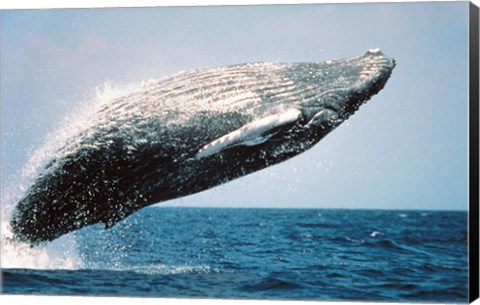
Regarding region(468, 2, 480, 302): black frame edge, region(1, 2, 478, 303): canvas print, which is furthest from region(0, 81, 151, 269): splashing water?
region(468, 2, 480, 302): black frame edge

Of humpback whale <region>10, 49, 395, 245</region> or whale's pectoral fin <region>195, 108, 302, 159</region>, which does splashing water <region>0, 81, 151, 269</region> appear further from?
whale's pectoral fin <region>195, 108, 302, 159</region>

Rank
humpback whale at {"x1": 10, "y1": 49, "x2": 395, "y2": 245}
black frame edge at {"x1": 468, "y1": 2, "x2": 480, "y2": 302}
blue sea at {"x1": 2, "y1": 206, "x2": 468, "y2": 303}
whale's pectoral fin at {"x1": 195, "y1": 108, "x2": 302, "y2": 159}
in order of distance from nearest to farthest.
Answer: whale's pectoral fin at {"x1": 195, "y1": 108, "x2": 302, "y2": 159} < humpback whale at {"x1": 10, "y1": 49, "x2": 395, "y2": 245} < black frame edge at {"x1": 468, "y1": 2, "x2": 480, "y2": 302} < blue sea at {"x1": 2, "y1": 206, "x2": 468, "y2": 303}

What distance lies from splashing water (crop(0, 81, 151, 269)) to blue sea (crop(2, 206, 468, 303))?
0.27ft

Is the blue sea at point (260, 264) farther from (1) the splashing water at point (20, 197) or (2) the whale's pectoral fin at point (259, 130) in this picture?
(2) the whale's pectoral fin at point (259, 130)

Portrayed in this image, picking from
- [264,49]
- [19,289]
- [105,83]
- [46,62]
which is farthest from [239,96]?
[19,289]

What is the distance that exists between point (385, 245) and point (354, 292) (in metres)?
0.72

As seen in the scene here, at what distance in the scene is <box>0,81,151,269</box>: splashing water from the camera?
9531mm

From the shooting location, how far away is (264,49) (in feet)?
31.6

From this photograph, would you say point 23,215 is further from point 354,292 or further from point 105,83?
point 354,292

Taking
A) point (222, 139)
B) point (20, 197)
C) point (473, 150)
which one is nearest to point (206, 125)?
point (222, 139)

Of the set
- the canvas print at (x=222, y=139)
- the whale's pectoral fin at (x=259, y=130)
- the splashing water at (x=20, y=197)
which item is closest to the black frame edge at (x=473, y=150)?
the canvas print at (x=222, y=139)

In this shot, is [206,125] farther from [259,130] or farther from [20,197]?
[20,197]

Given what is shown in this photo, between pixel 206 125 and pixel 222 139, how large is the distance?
36cm

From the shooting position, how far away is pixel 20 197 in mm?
9586
